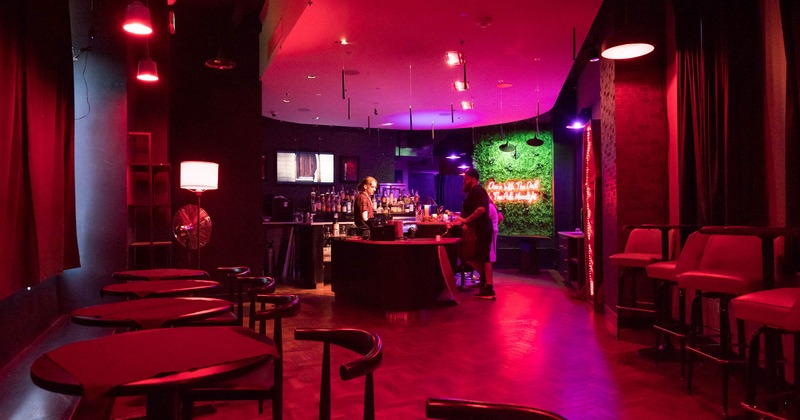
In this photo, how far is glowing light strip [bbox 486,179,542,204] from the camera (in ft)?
38.5

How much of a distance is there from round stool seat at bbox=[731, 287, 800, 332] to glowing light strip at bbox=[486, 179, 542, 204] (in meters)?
9.13

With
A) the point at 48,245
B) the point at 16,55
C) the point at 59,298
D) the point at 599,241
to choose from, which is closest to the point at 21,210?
the point at 48,245

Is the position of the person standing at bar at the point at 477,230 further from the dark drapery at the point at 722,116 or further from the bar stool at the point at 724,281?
the bar stool at the point at 724,281

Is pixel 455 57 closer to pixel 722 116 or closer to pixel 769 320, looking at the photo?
pixel 722 116

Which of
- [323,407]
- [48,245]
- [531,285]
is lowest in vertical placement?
[531,285]

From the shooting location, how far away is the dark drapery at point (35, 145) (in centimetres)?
363

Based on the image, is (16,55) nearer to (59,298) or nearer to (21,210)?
(21,210)

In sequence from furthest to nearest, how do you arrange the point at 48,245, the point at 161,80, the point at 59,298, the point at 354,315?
the point at 161,80 < the point at 354,315 < the point at 59,298 < the point at 48,245

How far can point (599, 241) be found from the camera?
6.45 m

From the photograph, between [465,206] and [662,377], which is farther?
[465,206]

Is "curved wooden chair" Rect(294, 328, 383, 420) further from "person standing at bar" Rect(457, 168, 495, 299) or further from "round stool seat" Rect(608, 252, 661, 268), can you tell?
"person standing at bar" Rect(457, 168, 495, 299)

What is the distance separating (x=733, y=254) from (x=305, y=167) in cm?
965

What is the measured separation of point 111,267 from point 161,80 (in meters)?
2.52

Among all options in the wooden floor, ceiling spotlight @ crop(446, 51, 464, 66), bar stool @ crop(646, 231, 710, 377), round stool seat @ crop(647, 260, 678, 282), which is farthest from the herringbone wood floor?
ceiling spotlight @ crop(446, 51, 464, 66)
